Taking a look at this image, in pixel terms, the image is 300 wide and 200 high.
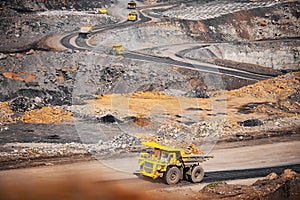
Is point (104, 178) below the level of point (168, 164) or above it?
below

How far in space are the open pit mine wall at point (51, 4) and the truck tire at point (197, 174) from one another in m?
54.3

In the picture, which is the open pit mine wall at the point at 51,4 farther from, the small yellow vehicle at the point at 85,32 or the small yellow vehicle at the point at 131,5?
the small yellow vehicle at the point at 85,32

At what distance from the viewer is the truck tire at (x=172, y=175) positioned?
894 inches

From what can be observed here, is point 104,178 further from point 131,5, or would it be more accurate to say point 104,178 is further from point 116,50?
point 131,5

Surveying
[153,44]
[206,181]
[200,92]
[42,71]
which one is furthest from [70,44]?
[206,181]

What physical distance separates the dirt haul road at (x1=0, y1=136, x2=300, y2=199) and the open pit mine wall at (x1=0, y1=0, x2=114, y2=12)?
4970 centimetres

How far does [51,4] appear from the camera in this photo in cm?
7681

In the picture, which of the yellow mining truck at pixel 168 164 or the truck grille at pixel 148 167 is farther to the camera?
the truck grille at pixel 148 167

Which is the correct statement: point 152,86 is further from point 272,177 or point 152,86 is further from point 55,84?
point 272,177

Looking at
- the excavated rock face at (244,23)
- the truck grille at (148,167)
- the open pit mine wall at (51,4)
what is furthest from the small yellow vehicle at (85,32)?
the truck grille at (148,167)

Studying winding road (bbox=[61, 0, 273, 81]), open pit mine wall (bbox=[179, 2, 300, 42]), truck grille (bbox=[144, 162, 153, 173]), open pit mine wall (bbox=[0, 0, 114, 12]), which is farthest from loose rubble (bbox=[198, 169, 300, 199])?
open pit mine wall (bbox=[0, 0, 114, 12])

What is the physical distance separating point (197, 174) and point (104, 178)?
4497 mm

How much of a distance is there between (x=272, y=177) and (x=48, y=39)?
4170 centimetres

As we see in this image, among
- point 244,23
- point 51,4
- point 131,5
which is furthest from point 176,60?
point 51,4
